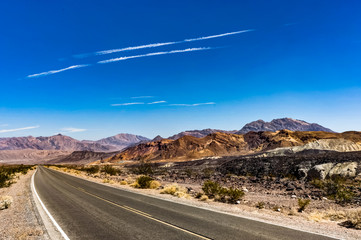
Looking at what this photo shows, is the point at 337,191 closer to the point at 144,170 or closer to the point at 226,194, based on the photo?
the point at 226,194

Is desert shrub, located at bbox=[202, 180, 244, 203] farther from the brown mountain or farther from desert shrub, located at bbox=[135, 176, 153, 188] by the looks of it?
the brown mountain

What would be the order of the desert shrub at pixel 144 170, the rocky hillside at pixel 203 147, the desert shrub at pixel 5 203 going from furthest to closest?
1. the rocky hillside at pixel 203 147
2. the desert shrub at pixel 144 170
3. the desert shrub at pixel 5 203

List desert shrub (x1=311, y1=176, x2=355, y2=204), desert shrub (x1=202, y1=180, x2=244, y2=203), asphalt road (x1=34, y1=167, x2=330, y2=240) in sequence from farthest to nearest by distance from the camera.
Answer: desert shrub (x1=311, y1=176, x2=355, y2=204)
desert shrub (x1=202, y1=180, x2=244, y2=203)
asphalt road (x1=34, y1=167, x2=330, y2=240)

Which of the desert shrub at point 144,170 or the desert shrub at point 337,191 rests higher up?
the desert shrub at point 337,191

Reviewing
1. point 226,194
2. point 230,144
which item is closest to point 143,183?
point 226,194

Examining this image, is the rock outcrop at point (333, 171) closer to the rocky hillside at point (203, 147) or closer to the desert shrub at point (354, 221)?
the desert shrub at point (354, 221)

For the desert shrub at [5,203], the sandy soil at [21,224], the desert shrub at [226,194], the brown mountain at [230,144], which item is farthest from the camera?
the brown mountain at [230,144]

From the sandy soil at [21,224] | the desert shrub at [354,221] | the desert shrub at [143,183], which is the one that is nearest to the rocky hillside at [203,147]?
the desert shrub at [143,183]

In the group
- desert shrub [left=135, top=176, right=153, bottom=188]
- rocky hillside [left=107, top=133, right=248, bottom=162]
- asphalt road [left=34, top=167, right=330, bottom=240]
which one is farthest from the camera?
rocky hillside [left=107, top=133, right=248, bottom=162]

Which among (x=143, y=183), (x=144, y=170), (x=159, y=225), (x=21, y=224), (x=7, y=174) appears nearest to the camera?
(x=159, y=225)

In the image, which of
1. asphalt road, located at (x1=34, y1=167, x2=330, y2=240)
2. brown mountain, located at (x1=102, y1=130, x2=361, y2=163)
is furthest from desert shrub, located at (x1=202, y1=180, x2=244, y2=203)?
brown mountain, located at (x1=102, y1=130, x2=361, y2=163)

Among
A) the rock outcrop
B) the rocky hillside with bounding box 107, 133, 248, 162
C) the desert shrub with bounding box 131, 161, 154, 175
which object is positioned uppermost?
the rocky hillside with bounding box 107, 133, 248, 162

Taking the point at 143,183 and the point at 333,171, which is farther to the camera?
the point at 333,171

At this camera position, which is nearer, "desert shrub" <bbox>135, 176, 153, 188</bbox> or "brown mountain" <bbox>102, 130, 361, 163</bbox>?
"desert shrub" <bbox>135, 176, 153, 188</bbox>
